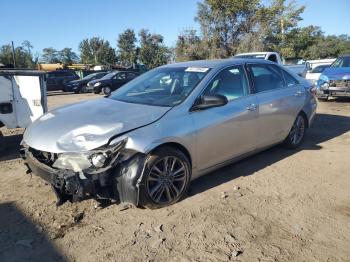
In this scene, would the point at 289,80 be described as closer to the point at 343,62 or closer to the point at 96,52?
the point at 343,62

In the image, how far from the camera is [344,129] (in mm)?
8242

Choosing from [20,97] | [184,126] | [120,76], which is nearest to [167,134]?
[184,126]

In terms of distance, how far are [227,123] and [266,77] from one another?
1465 millimetres

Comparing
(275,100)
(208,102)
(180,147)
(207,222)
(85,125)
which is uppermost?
(208,102)

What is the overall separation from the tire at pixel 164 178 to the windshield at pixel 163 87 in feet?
2.26

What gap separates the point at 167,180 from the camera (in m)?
4.07

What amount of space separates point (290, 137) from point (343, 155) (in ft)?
2.98

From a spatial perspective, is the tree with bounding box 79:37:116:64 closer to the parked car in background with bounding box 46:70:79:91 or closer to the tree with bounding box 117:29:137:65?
the tree with bounding box 117:29:137:65

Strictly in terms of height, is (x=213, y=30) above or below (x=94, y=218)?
above

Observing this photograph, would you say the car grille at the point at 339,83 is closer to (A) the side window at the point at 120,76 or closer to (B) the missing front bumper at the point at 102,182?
(B) the missing front bumper at the point at 102,182

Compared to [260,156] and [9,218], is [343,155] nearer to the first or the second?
[260,156]

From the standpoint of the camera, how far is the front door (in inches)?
173

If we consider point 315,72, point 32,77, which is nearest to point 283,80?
point 32,77

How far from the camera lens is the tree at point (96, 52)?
74.1 m
